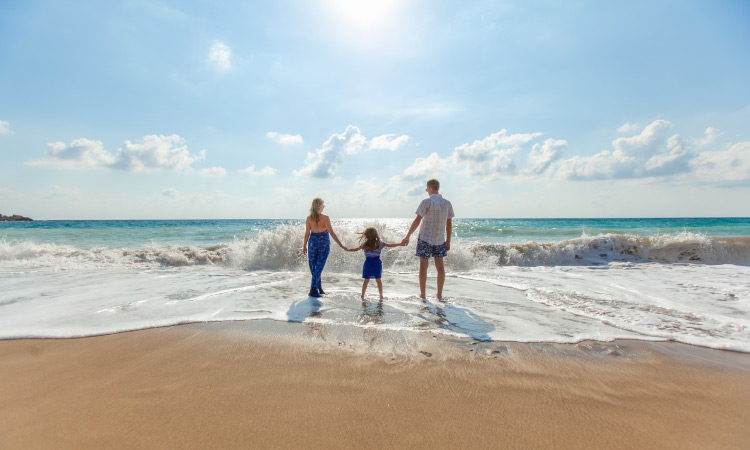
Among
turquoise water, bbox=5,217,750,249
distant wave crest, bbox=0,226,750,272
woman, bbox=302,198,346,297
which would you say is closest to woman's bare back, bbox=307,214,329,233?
woman, bbox=302,198,346,297

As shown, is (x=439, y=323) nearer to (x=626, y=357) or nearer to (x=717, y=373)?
(x=626, y=357)

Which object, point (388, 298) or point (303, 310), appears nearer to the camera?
point (303, 310)

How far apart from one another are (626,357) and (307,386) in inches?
125

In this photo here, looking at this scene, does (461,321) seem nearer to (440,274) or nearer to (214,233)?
(440,274)

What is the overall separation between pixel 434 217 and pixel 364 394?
387cm

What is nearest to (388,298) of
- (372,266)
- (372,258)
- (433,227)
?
(372,266)

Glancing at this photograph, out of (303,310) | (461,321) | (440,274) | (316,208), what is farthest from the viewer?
(316,208)

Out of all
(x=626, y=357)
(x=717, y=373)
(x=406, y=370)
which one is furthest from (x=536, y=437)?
(x=717, y=373)

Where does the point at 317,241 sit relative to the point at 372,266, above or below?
above

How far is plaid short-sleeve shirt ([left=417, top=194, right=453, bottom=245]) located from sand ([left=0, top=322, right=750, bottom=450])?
8.18 ft

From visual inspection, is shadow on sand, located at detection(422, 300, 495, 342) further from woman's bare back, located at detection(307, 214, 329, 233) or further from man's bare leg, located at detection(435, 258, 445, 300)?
woman's bare back, located at detection(307, 214, 329, 233)

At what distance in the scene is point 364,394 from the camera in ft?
8.31

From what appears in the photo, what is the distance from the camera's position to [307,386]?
8.70 ft

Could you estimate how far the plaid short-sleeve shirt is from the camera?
5.94 metres
